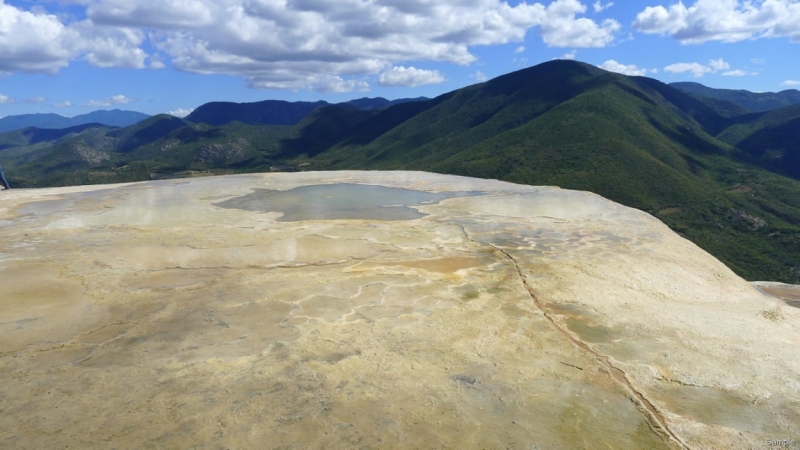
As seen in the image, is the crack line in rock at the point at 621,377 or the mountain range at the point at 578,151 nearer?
the crack line in rock at the point at 621,377

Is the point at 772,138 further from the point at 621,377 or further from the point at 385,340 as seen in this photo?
the point at 385,340

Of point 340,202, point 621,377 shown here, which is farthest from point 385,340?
point 340,202

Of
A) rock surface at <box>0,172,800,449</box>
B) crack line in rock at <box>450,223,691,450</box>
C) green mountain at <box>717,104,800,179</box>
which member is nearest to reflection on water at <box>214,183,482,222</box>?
rock surface at <box>0,172,800,449</box>

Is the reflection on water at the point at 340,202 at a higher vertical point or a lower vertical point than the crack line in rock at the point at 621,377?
higher

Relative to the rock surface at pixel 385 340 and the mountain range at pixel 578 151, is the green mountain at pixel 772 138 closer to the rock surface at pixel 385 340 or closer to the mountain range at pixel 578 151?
→ the mountain range at pixel 578 151

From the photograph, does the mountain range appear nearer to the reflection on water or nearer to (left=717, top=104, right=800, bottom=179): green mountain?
(left=717, top=104, right=800, bottom=179): green mountain

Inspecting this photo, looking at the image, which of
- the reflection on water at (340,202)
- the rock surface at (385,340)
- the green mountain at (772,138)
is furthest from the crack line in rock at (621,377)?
the green mountain at (772,138)

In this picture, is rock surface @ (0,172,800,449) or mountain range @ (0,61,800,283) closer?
rock surface @ (0,172,800,449)
